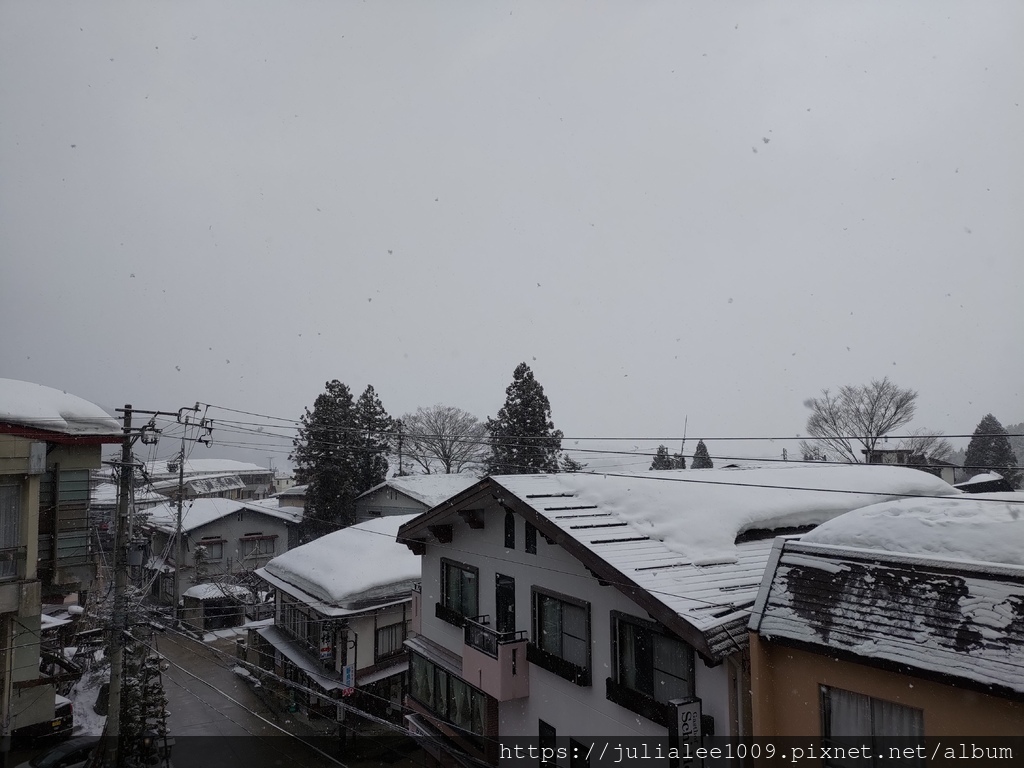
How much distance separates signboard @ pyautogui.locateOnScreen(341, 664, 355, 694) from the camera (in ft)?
64.3

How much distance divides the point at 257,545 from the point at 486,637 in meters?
32.5

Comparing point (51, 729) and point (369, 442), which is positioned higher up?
point (369, 442)

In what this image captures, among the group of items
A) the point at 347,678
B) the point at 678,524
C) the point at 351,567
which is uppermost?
the point at 678,524

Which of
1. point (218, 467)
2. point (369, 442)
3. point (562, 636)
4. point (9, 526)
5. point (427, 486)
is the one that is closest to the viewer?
point (562, 636)

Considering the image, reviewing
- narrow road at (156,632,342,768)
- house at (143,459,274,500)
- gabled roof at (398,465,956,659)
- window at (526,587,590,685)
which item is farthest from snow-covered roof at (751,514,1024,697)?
house at (143,459,274,500)

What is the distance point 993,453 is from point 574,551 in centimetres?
4342

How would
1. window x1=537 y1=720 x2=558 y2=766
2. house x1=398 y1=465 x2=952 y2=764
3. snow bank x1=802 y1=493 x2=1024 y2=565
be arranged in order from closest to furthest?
snow bank x1=802 y1=493 x2=1024 y2=565
house x1=398 y1=465 x2=952 y2=764
window x1=537 y1=720 x2=558 y2=766

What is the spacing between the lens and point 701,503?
13055 millimetres

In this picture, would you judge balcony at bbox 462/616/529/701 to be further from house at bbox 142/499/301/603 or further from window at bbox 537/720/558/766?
house at bbox 142/499/301/603

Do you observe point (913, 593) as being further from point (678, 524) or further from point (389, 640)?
point (389, 640)

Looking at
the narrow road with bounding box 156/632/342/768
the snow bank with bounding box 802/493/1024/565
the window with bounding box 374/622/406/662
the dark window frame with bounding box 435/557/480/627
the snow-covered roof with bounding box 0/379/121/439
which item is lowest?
the narrow road with bounding box 156/632/342/768

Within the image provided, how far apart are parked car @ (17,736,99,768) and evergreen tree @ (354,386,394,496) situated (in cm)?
2577

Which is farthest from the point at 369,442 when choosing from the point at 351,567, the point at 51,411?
the point at 51,411

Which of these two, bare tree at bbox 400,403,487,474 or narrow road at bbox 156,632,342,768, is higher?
bare tree at bbox 400,403,487,474
